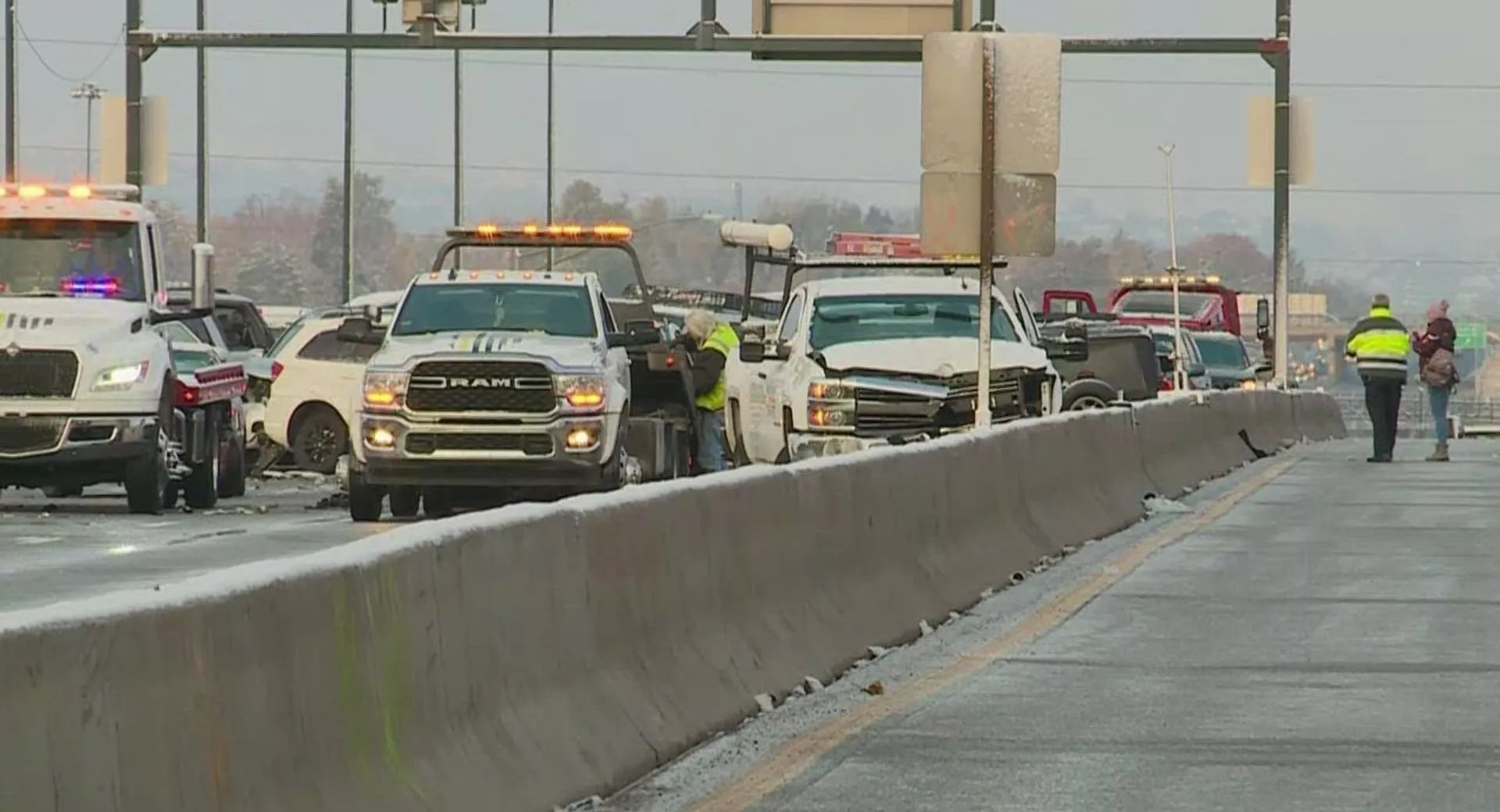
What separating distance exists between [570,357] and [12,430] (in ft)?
14.5

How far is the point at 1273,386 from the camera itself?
46094 millimetres

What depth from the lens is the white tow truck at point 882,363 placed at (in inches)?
999

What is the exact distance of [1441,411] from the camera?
37375mm

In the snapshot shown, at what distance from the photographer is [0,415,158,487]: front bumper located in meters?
24.0

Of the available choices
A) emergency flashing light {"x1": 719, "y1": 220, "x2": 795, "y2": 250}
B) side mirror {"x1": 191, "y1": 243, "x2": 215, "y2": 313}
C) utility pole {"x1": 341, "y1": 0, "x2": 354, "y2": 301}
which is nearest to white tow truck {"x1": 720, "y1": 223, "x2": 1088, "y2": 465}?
emergency flashing light {"x1": 719, "y1": 220, "x2": 795, "y2": 250}

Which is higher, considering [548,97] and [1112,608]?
[548,97]

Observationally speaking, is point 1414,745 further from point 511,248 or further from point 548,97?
point 548,97

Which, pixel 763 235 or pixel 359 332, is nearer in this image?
pixel 359 332

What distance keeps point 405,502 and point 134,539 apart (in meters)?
3.18

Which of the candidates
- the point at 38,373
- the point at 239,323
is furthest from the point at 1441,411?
the point at 38,373

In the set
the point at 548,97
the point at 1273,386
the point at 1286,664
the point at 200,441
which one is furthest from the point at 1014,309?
the point at 548,97

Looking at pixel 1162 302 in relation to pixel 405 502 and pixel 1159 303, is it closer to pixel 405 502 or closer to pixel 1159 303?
pixel 1159 303

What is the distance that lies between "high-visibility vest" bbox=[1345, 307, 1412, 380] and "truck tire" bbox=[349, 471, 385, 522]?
15.9 m

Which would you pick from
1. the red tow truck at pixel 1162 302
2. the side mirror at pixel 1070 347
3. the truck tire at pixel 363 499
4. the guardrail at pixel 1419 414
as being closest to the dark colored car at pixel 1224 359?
the red tow truck at pixel 1162 302
